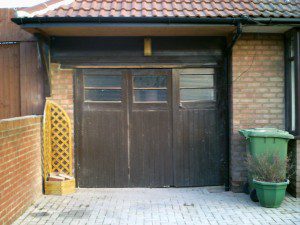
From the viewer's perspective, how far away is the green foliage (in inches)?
245

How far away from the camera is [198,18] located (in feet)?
21.3

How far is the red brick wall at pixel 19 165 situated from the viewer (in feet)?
17.1

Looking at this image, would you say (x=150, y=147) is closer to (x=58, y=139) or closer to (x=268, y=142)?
(x=58, y=139)

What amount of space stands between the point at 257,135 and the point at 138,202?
236 cm

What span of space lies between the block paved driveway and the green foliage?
489 mm

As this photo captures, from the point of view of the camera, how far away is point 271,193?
618 cm

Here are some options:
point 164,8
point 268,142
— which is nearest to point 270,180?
point 268,142

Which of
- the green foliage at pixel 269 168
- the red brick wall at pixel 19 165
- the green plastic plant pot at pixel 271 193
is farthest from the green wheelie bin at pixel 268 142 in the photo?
the red brick wall at pixel 19 165

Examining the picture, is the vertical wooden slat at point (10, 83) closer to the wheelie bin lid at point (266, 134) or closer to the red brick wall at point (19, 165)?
the red brick wall at point (19, 165)

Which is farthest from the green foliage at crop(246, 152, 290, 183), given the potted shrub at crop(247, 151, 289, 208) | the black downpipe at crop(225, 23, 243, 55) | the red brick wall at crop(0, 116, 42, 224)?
the red brick wall at crop(0, 116, 42, 224)

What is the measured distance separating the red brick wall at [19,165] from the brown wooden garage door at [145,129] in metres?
1.02

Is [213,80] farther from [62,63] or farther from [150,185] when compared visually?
[62,63]

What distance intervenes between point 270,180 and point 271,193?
0.69ft

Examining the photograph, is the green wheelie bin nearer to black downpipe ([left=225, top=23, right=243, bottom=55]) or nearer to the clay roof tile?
black downpipe ([left=225, top=23, right=243, bottom=55])
